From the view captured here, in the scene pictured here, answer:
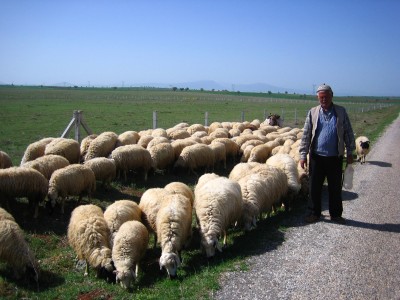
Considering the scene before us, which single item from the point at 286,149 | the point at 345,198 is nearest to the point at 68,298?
the point at 345,198

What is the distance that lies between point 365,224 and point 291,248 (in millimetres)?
A: 2245

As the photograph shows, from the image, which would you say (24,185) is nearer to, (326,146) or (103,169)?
(103,169)

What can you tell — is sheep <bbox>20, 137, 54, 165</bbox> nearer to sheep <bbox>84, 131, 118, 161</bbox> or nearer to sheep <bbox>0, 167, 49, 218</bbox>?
sheep <bbox>84, 131, 118, 161</bbox>

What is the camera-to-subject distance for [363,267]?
591 centimetres

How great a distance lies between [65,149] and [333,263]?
880cm

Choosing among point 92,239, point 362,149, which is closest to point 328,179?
point 92,239

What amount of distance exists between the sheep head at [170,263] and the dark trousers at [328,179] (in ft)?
12.2

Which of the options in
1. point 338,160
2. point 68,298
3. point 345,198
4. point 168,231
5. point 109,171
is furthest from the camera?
point 109,171

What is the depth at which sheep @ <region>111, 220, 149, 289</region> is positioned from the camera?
18.7 feet

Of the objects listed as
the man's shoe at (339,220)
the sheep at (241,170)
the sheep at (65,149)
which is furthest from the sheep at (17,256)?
the man's shoe at (339,220)

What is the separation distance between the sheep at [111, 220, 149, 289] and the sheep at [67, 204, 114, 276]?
0.20 meters

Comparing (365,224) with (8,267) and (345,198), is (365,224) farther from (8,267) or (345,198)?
(8,267)

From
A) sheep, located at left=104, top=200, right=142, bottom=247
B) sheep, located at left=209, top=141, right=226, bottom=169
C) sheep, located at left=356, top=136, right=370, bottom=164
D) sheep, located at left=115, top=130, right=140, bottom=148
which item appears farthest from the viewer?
sheep, located at left=356, top=136, right=370, bottom=164

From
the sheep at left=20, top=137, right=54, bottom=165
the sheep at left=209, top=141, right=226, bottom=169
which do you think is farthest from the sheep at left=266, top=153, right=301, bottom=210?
the sheep at left=20, top=137, right=54, bottom=165
